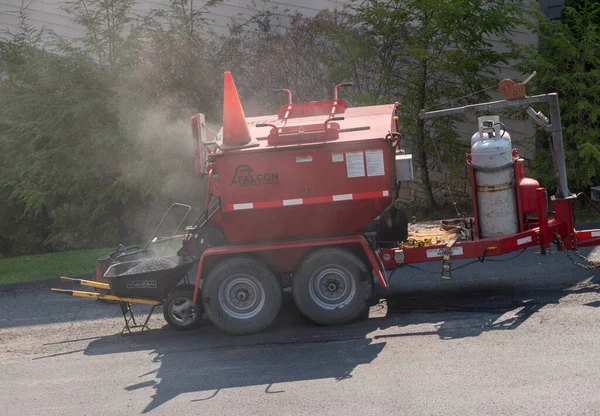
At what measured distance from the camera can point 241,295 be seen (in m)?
8.62

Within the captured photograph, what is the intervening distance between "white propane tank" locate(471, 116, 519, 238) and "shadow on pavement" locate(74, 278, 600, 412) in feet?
2.74

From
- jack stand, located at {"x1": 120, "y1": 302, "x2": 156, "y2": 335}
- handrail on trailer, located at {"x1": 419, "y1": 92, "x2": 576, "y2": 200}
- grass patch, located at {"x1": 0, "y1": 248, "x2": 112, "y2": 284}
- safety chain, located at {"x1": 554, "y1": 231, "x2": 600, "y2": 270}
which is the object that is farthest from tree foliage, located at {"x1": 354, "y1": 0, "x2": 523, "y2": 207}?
jack stand, located at {"x1": 120, "y1": 302, "x2": 156, "y2": 335}

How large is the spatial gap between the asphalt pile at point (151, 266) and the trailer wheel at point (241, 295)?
601mm

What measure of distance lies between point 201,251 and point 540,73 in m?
7.25

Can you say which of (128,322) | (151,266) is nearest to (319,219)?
(151,266)

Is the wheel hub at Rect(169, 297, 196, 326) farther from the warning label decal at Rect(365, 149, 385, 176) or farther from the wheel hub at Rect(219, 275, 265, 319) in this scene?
the warning label decal at Rect(365, 149, 385, 176)

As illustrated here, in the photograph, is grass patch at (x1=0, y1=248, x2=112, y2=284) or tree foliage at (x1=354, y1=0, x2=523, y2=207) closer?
grass patch at (x1=0, y1=248, x2=112, y2=284)

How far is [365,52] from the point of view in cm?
1451

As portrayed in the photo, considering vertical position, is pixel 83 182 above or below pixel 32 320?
above

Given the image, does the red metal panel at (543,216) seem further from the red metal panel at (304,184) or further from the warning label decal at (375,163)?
the warning label decal at (375,163)

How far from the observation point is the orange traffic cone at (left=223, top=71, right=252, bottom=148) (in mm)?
8430

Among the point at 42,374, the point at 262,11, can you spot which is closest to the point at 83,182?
the point at 262,11

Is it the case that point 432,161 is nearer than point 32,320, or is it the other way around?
point 32,320

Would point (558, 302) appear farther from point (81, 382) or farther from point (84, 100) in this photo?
point (84, 100)
